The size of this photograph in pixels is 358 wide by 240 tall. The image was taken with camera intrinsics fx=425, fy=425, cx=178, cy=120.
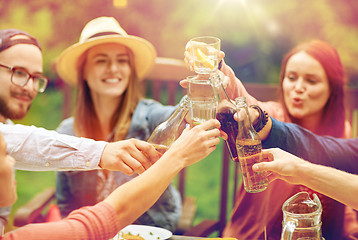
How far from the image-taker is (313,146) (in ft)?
3.61

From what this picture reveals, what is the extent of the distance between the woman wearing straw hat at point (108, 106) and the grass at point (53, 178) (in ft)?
3.82

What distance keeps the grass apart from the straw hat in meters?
1.27

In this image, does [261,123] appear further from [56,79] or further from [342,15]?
[56,79]

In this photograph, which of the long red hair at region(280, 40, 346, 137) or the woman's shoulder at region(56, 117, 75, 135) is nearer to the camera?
the long red hair at region(280, 40, 346, 137)

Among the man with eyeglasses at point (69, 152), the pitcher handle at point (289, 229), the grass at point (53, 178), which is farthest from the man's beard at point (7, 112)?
the grass at point (53, 178)

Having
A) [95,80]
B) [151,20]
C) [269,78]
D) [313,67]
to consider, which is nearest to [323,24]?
[269,78]

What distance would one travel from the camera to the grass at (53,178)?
2.75m

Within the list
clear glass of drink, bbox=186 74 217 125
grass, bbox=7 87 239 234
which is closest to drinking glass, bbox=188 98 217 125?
clear glass of drink, bbox=186 74 217 125

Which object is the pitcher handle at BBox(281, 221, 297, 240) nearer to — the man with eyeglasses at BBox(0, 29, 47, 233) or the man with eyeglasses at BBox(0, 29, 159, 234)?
the man with eyeglasses at BBox(0, 29, 159, 234)

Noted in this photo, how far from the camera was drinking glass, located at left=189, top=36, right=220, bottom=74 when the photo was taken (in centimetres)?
90

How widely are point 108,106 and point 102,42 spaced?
0.86 ft

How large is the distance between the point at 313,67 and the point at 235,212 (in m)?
0.54

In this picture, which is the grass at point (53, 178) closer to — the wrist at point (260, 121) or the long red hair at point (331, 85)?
the long red hair at point (331, 85)

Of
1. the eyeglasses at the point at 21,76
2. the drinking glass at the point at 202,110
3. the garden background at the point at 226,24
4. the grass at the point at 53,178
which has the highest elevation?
the garden background at the point at 226,24
